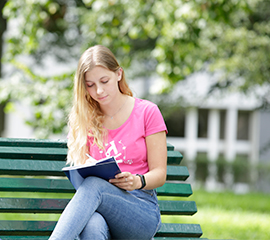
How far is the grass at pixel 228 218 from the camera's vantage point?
15.4 feet

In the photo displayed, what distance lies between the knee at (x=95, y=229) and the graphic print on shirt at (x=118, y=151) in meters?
0.38

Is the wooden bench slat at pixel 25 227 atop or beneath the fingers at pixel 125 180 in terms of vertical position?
beneath

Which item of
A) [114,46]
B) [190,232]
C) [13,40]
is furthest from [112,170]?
[13,40]

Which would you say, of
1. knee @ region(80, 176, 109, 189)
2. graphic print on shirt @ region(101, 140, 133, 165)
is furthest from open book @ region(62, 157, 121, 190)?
graphic print on shirt @ region(101, 140, 133, 165)

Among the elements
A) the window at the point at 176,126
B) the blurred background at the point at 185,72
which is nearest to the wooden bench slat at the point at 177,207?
the blurred background at the point at 185,72

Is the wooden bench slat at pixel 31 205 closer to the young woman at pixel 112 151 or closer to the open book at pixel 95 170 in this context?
the young woman at pixel 112 151

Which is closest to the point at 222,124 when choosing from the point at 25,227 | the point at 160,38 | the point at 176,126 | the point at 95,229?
the point at 176,126

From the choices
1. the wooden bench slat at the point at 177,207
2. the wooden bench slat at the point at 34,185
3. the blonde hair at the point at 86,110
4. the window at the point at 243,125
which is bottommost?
the window at the point at 243,125

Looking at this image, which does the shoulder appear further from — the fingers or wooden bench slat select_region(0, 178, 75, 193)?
wooden bench slat select_region(0, 178, 75, 193)

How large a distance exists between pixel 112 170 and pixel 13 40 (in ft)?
15.4

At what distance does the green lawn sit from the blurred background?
0.6 inches

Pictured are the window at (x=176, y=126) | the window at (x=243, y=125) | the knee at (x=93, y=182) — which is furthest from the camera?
the window at (x=243, y=125)

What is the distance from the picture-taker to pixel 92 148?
8.07ft

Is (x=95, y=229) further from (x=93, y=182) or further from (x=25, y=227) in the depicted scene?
(x=25, y=227)
